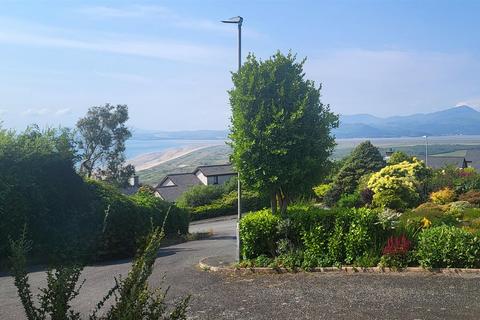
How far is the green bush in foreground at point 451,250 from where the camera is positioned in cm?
1046

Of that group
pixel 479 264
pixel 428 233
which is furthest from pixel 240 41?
pixel 479 264

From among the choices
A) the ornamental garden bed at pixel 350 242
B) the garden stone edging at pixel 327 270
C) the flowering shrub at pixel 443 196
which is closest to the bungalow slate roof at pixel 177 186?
the flowering shrub at pixel 443 196

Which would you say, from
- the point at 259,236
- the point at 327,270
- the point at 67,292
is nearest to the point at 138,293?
the point at 67,292

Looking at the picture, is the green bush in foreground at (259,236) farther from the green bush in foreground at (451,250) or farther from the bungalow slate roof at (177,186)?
the bungalow slate roof at (177,186)

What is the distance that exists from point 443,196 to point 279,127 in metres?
12.3

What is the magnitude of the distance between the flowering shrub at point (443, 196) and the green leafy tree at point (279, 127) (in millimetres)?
10535

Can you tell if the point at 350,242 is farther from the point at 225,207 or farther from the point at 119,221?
the point at 225,207

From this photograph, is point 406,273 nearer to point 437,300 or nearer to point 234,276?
point 437,300

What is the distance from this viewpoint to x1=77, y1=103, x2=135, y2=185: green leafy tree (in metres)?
57.2

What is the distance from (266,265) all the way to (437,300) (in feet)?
13.9

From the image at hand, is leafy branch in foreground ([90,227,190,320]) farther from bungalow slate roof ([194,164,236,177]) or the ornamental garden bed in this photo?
bungalow slate roof ([194,164,236,177])

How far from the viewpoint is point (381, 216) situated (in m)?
11.8

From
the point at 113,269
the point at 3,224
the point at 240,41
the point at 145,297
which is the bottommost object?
the point at 113,269

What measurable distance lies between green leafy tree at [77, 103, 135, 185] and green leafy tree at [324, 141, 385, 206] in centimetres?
3199
